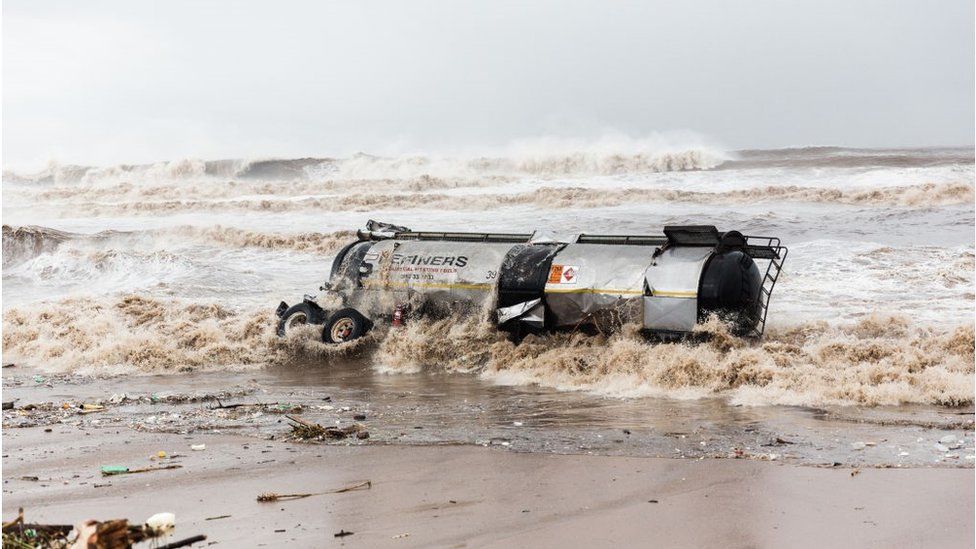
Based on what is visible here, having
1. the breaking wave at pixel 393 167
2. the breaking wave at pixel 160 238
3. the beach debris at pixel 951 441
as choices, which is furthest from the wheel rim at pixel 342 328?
the breaking wave at pixel 393 167

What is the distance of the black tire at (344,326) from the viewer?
1514cm

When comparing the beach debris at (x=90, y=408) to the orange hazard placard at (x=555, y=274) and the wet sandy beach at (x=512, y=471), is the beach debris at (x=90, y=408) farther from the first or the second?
the orange hazard placard at (x=555, y=274)

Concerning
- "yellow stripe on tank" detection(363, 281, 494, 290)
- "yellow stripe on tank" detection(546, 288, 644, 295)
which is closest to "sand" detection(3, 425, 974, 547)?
"yellow stripe on tank" detection(546, 288, 644, 295)

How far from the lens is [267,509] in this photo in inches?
256

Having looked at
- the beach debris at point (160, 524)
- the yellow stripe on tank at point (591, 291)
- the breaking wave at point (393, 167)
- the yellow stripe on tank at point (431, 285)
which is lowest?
the yellow stripe on tank at point (591, 291)

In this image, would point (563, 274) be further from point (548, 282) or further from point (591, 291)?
point (591, 291)

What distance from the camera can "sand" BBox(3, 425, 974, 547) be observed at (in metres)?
5.79

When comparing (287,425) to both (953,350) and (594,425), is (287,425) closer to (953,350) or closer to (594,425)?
(594,425)

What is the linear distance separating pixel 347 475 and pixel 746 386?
5698 millimetres

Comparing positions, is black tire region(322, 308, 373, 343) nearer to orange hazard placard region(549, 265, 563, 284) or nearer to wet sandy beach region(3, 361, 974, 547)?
orange hazard placard region(549, 265, 563, 284)

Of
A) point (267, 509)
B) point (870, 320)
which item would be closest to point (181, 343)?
point (267, 509)

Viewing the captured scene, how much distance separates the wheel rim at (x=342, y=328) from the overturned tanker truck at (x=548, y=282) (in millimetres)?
16

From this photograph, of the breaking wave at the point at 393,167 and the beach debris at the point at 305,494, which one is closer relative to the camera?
the beach debris at the point at 305,494

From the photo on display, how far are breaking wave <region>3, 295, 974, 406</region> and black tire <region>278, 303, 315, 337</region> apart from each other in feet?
0.68
